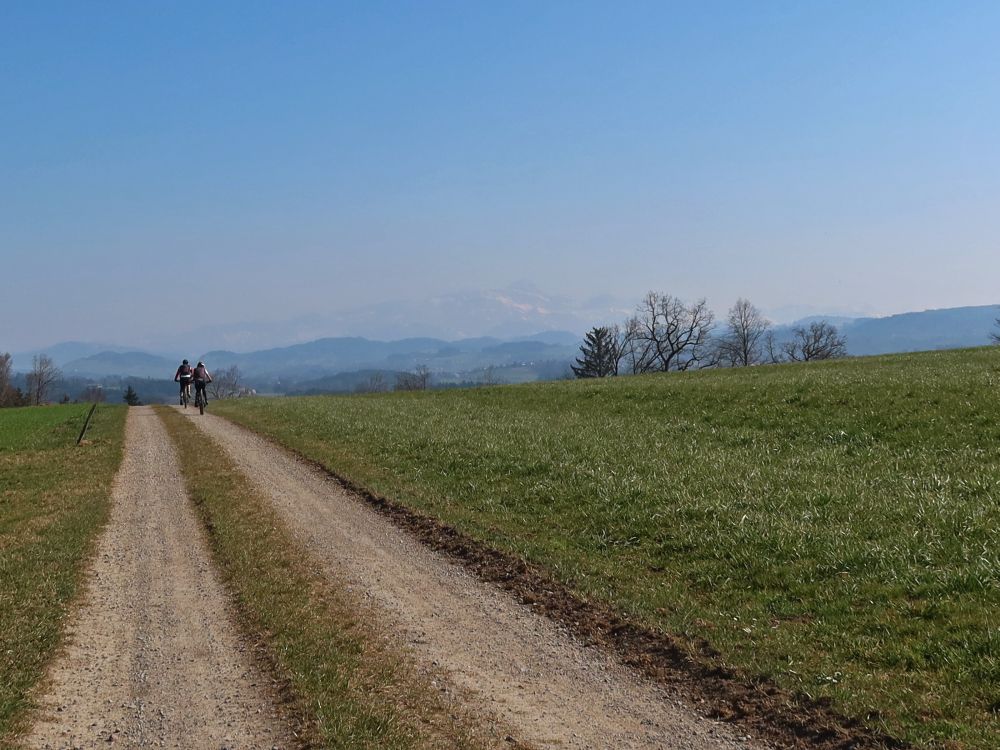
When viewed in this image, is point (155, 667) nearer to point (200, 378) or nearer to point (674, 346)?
point (200, 378)

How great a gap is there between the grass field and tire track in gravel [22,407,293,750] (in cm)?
503

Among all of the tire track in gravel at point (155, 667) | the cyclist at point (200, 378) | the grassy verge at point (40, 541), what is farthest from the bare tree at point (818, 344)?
the tire track in gravel at point (155, 667)

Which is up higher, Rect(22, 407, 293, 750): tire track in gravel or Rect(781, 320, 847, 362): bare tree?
Rect(781, 320, 847, 362): bare tree

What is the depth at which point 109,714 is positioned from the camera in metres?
7.19

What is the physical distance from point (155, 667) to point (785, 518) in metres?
10.4

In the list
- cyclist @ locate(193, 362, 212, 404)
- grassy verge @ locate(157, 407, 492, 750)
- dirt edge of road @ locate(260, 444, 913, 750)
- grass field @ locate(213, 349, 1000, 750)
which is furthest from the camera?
cyclist @ locate(193, 362, 212, 404)

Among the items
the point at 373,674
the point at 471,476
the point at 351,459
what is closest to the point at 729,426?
the point at 471,476

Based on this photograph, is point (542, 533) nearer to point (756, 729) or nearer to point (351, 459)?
point (756, 729)

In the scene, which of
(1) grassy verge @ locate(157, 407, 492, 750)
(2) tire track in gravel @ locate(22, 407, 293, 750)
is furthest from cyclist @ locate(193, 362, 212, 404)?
(2) tire track in gravel @ locate(22, 407, 293, 750)

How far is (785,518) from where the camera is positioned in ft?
41.3

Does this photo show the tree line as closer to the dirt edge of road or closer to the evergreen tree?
the evergreen tree

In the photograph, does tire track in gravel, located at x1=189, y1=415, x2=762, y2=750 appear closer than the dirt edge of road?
No

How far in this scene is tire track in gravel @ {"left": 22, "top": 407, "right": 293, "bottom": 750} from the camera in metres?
6.79

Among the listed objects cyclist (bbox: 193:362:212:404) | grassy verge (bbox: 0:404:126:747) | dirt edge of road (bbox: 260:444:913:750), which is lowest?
dirt edge of road (bbox: 260:444:913:750)
